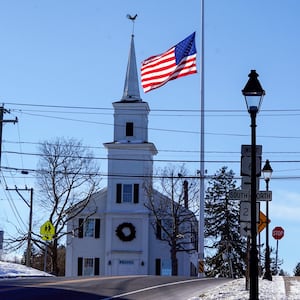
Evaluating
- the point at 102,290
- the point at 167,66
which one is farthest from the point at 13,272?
the point at 102,290

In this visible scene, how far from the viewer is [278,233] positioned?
3862 cm

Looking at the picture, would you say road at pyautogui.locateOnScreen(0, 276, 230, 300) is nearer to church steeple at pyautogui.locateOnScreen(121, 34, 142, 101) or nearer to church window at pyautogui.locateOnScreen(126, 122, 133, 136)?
church steeple at pyautogui.locateOnScreen(121, 34, 142, 101)

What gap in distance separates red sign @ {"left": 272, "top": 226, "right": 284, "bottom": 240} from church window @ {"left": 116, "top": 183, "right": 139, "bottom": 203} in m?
29.0

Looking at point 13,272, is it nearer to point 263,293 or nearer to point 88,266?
point 263,293

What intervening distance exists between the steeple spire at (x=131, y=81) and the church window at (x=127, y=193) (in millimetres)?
7508

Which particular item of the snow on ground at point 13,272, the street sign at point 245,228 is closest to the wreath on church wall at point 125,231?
the snow on ground at point 13,272

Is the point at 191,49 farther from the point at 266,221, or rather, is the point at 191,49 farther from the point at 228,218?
the point at 228,218

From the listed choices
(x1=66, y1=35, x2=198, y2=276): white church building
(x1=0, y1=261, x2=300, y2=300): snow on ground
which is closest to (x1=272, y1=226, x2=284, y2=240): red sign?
(x1=0, y1=261, x2=300, y2=300): snow on ground

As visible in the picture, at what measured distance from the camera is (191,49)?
37.7 m

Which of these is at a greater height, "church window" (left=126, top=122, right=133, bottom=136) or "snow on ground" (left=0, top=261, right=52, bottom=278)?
"church window" (left=126, top=122, right=133, bottom=136)

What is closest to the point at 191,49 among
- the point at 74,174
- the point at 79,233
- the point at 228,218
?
the point at 74,174

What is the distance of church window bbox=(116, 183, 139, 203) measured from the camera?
67188mm

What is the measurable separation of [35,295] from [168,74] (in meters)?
18.2

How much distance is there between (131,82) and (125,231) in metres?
12.8
